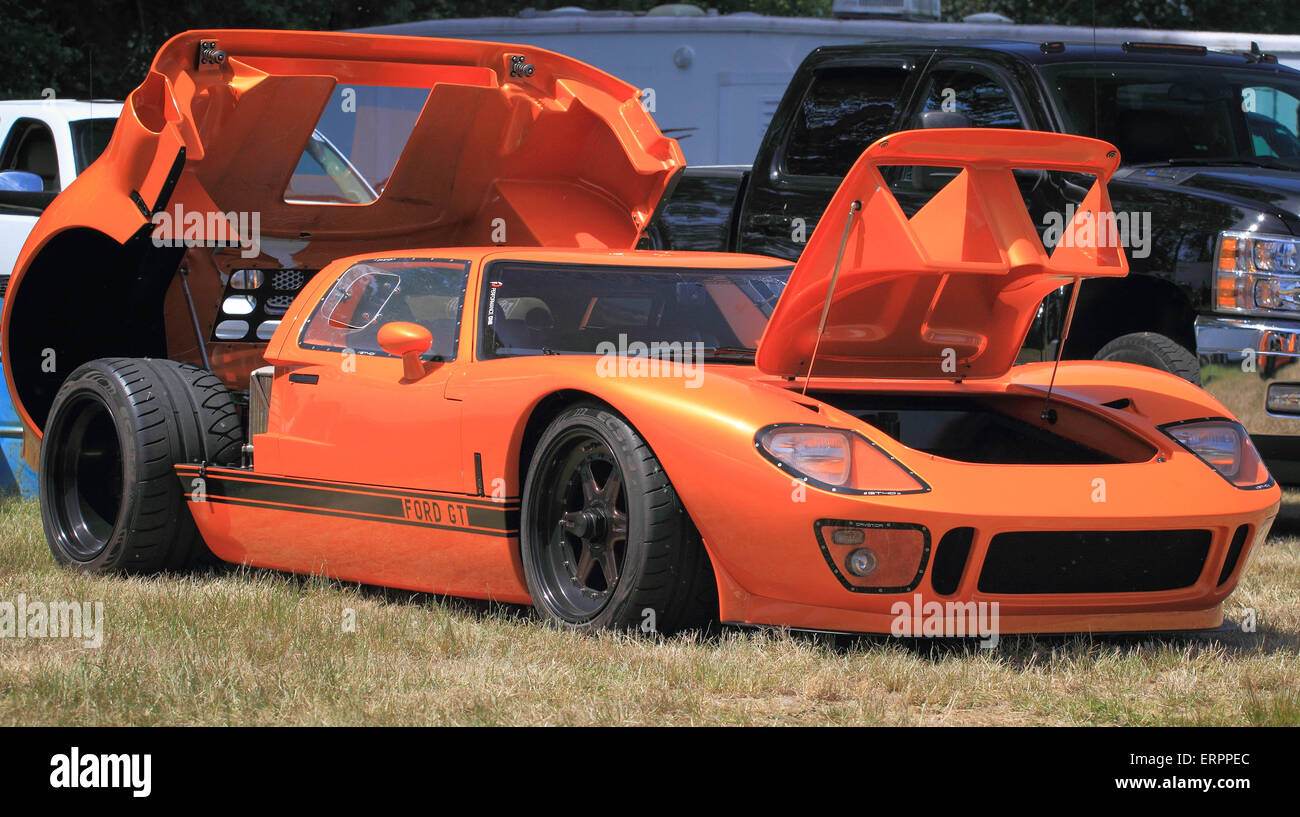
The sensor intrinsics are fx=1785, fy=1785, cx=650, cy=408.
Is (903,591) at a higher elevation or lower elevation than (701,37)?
lower

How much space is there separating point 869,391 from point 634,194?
2.70 metres

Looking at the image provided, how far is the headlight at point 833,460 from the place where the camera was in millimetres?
4664

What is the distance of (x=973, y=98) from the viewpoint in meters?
8.15

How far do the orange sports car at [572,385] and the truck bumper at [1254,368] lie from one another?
3.57 ft

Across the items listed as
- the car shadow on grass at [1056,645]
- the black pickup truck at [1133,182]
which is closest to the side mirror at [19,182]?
the black pickup truck at [1133,182]

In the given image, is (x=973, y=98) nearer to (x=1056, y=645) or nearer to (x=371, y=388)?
(x=371, y=388)

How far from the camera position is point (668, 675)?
452 cm

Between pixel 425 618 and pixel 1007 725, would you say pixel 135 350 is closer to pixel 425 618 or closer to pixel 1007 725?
pixel 425 618

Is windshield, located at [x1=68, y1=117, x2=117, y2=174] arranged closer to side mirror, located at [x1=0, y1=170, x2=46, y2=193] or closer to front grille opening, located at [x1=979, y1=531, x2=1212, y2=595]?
side mirror, located at [x1=0, y1=170, x2=46, y2=193]

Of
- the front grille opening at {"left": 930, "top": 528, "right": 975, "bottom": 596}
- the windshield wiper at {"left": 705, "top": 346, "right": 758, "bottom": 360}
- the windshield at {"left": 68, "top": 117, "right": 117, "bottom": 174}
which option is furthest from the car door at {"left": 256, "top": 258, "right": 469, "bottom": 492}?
the windshield at {"left": 68, "top": 117, "right": 117, "bottom": 174}

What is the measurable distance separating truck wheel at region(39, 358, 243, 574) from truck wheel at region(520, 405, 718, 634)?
1.83m

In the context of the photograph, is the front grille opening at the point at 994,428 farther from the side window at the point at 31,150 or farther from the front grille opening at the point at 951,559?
the side window at the point at 31,150

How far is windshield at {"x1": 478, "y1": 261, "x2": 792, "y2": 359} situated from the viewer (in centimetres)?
581
